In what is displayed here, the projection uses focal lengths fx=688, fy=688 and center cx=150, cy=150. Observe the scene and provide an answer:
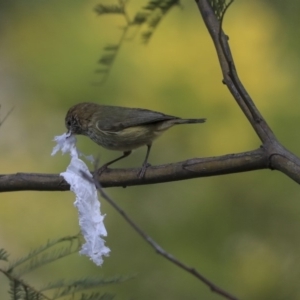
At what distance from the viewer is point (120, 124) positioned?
6.67 ft

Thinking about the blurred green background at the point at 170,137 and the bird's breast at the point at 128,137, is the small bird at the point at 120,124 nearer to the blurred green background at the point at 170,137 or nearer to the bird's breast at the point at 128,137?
the bird's breast at the point at 128,137

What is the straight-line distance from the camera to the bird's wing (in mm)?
2012

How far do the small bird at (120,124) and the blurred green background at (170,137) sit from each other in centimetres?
116

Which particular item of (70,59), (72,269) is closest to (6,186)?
(72,269)

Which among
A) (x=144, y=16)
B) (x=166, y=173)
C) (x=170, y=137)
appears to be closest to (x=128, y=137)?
(x=166, y=173)

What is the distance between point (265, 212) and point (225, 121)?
1.82ft

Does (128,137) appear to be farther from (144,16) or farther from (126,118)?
(144,16)

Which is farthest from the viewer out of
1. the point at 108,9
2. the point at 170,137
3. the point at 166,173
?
the point at 170,137

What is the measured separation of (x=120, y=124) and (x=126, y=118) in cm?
3

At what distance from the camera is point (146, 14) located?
4.08 feet

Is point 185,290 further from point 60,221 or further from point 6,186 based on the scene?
point 6,186

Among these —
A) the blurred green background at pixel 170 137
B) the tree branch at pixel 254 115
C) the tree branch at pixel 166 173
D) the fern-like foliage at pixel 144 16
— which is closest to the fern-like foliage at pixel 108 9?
the fern-like foliage at pixel 144 16

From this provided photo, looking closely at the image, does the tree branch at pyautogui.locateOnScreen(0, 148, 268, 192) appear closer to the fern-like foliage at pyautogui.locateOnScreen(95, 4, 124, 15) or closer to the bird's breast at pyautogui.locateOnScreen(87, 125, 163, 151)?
the fern-like foliage at pyautogui.locateOnScreen(95, 4, 124, 15)

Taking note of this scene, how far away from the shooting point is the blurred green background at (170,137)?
325cm
